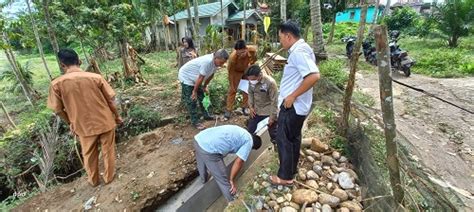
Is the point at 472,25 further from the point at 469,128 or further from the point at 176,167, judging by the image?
the point at 176,167

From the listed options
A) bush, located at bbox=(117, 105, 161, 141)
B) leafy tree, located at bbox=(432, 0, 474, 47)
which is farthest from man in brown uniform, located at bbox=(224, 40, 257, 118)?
leafy tree, located at bbox=(432, 0, 474, 47)

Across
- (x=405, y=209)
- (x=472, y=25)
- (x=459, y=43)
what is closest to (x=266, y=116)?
(x=405, y=209)

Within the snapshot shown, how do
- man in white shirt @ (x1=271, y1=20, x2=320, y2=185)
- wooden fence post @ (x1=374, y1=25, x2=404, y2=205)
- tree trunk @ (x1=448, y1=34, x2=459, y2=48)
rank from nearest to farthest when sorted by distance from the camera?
wooden fence post @ (x1=374, y1=25, x2=404, y2=205)
man in white shirt @ (x1=271, y1=20, x2=320, y2=185)
tree trunk @ (x1=448, y1=34, x2=459, y2=48)

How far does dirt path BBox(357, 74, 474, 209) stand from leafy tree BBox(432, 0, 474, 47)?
14.9 feet

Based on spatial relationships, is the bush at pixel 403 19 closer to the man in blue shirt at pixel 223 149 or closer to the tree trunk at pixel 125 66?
the tree trunk at pixel 125 66

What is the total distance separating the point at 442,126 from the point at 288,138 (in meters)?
3.28

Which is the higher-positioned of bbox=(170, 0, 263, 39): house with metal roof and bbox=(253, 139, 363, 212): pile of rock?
bbox=(170, 0, 263, 39): house with metal roof

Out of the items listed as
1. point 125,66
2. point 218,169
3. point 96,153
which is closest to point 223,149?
point 218,169

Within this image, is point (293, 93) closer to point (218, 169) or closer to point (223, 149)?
point (223, 149)

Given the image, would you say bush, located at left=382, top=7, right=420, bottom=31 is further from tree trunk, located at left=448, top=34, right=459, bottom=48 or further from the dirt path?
the dirt path

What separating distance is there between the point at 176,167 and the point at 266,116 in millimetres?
1372

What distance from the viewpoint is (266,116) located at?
366 cm

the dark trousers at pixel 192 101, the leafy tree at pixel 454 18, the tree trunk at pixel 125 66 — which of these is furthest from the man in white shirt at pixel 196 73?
the leafy tree at pixel 454 18

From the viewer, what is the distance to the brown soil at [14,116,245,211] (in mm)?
3164
